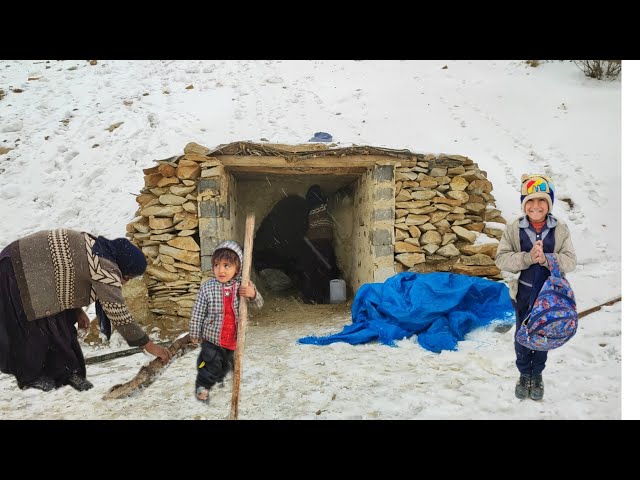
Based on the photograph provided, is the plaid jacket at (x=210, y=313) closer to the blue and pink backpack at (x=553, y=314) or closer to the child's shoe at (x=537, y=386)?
the blue and pink backpack at (x=553, y=314)

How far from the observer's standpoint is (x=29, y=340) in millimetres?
2822

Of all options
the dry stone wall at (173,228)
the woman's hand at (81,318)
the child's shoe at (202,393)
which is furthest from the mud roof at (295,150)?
the child's shoe at (202,393)

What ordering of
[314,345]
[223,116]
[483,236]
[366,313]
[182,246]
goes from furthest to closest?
1. [223,116]
2. [483,236]
3. [182,246]
4. [366,313]
5. [314,345]

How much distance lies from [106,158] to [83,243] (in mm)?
7109

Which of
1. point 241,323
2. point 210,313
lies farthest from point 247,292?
point 210,313

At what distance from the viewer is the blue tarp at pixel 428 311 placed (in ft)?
15.3

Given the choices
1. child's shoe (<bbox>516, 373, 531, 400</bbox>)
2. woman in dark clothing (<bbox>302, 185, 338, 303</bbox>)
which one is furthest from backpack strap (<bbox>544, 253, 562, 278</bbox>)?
woman in dark clothing (<bbox>302, 185, 338, 303</bbox>)

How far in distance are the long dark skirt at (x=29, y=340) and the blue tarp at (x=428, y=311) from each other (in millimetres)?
2564

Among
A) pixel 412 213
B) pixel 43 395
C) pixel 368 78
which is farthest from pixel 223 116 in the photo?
pixel 43 395

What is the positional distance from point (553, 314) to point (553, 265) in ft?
0.96

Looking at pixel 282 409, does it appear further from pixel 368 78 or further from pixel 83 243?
pixel 368 78

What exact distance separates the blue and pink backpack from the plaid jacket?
168 centimetres

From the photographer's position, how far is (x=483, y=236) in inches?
247

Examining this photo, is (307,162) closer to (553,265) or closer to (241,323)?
(241,323)
